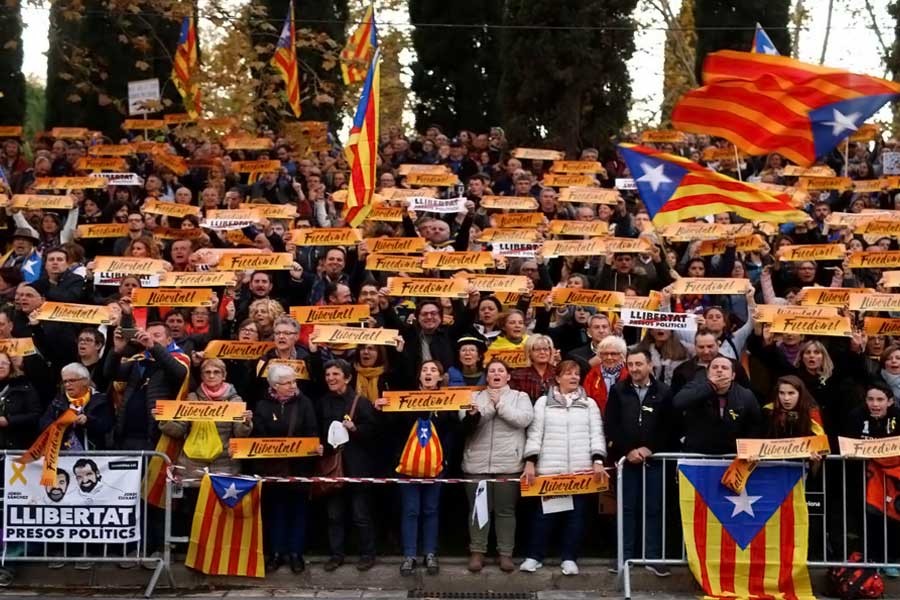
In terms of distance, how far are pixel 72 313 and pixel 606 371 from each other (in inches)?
165

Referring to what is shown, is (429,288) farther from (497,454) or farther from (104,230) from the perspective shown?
(104,230)

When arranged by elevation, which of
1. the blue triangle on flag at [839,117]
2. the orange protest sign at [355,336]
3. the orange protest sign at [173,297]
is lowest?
the orange protest sign at [355,336]

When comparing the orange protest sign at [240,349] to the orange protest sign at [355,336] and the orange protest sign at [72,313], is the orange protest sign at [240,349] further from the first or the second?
the orange protest sign at [72,313]

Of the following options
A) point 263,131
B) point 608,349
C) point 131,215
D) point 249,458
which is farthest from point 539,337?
point 263,131

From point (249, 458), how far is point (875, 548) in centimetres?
461

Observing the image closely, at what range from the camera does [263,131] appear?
2386cm

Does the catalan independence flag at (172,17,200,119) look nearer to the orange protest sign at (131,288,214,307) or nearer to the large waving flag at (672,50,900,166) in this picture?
the orange protest sign at (131,288,214,307)

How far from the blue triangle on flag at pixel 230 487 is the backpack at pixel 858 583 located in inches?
168

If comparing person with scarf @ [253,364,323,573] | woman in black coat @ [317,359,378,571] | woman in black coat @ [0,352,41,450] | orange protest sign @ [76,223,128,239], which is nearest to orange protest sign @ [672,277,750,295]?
woman in black coat @ [317,359,378,571]

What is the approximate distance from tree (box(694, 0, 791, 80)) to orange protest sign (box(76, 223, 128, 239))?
1494 cm

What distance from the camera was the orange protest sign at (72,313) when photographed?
11.4 meters

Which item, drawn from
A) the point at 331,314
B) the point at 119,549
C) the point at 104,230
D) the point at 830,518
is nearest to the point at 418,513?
the point at 331,314

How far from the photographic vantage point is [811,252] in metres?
13.5

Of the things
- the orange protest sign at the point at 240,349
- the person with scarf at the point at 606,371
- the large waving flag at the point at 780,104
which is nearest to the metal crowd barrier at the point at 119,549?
the orange protest sign at the point at 240,349
